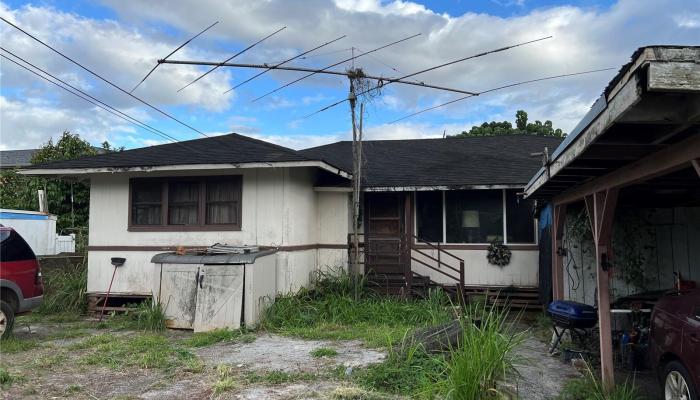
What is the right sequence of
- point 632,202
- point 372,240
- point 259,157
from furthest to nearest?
1. point 372,240
2. point 259,157
3. point 632,202

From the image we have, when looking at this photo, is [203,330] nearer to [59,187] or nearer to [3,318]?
[3,318]

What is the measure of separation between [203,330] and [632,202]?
7.22m

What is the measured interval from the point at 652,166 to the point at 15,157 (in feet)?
122

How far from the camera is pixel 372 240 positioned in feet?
36.2

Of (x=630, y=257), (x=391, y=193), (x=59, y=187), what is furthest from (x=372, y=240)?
(x=59, y=187)

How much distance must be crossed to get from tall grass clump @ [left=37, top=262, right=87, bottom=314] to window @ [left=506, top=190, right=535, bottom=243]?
910 cm

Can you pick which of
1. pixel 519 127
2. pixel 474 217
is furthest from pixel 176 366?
pixel 519 127

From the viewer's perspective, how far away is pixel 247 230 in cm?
1001

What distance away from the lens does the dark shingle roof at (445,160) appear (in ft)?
36.1

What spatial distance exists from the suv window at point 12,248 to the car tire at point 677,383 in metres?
8.50

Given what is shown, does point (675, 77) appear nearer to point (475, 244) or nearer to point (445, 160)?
point (475, 244)

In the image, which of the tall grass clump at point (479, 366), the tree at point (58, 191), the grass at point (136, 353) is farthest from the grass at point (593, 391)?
the tree at point (58, 191)

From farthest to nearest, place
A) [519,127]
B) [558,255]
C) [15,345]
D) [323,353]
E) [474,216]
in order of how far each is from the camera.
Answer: [519,127], [474,216], [558,255], [15,345], [323,353]

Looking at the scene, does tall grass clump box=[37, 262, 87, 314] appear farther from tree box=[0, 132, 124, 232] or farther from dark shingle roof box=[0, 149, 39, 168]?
dark shingle roof box=[0, 149, 39, 168]
